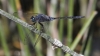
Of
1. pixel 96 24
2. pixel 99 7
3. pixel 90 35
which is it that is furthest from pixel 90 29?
pixel 96 24

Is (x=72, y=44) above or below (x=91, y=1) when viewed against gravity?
below

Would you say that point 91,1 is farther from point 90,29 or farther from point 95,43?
point 95,43

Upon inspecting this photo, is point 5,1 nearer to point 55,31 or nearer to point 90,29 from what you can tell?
point 55,31

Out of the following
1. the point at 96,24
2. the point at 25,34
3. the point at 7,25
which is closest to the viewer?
the point at 25,34

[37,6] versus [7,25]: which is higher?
[37,6]

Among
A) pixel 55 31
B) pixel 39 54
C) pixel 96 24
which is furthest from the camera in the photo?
pixel 96 24

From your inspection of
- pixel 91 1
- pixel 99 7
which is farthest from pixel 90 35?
pixel 99 7

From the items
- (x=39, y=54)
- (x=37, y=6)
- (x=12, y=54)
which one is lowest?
(x=12, y=54)

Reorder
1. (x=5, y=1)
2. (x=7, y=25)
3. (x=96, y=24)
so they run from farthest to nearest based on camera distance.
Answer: (x=96, y=24)
(x=7, y=25)
(x=5, y=1)

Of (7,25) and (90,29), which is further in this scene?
(7,25)
